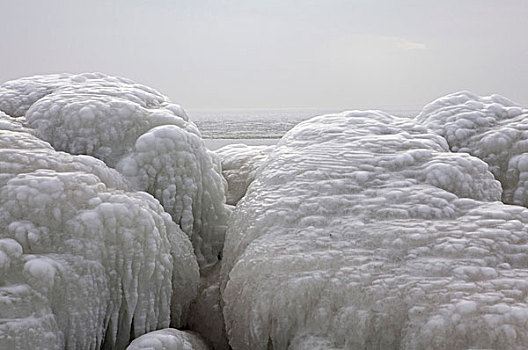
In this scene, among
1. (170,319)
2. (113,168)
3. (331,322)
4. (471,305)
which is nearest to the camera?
(471,305)

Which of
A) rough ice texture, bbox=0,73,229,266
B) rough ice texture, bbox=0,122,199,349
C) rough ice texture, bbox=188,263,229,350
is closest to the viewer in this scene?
rough ice texture, bbox=0,122,199,349

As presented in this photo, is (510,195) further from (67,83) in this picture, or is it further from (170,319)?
(67,83)

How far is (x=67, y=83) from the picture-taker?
258 centimetres

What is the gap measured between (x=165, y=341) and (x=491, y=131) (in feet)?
6.56

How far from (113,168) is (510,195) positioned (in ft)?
6.25

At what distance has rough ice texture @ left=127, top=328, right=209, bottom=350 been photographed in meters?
1.54

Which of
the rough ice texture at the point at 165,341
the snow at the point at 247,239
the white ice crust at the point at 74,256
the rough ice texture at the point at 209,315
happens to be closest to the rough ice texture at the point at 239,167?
the snow at the point at 247,239

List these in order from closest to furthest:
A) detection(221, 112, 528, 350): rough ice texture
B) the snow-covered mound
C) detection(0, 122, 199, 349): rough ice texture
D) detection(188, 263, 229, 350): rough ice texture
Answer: detection(221, 112, 528, 350): rough ice texture, detection(0, 122, 199, 349): rough ice texture, detection(188, 263, 229, 350): rough ice texture, the snow-covered mound

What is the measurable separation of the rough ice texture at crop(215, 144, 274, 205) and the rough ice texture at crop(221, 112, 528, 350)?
0.65 metres

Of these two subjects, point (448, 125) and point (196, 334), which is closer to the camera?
point (196, 334)

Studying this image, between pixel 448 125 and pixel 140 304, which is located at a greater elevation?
pixel 448 125

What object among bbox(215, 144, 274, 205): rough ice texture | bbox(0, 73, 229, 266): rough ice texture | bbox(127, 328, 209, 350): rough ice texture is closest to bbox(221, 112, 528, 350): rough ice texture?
bbox(127, 328, 209, 350): rough ice texture

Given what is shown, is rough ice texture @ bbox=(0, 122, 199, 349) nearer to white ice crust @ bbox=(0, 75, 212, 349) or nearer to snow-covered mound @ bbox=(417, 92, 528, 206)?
white ice crust @ bbox=(0, 75, 212, 349)

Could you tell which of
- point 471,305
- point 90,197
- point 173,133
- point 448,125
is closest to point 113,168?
point 173,133
